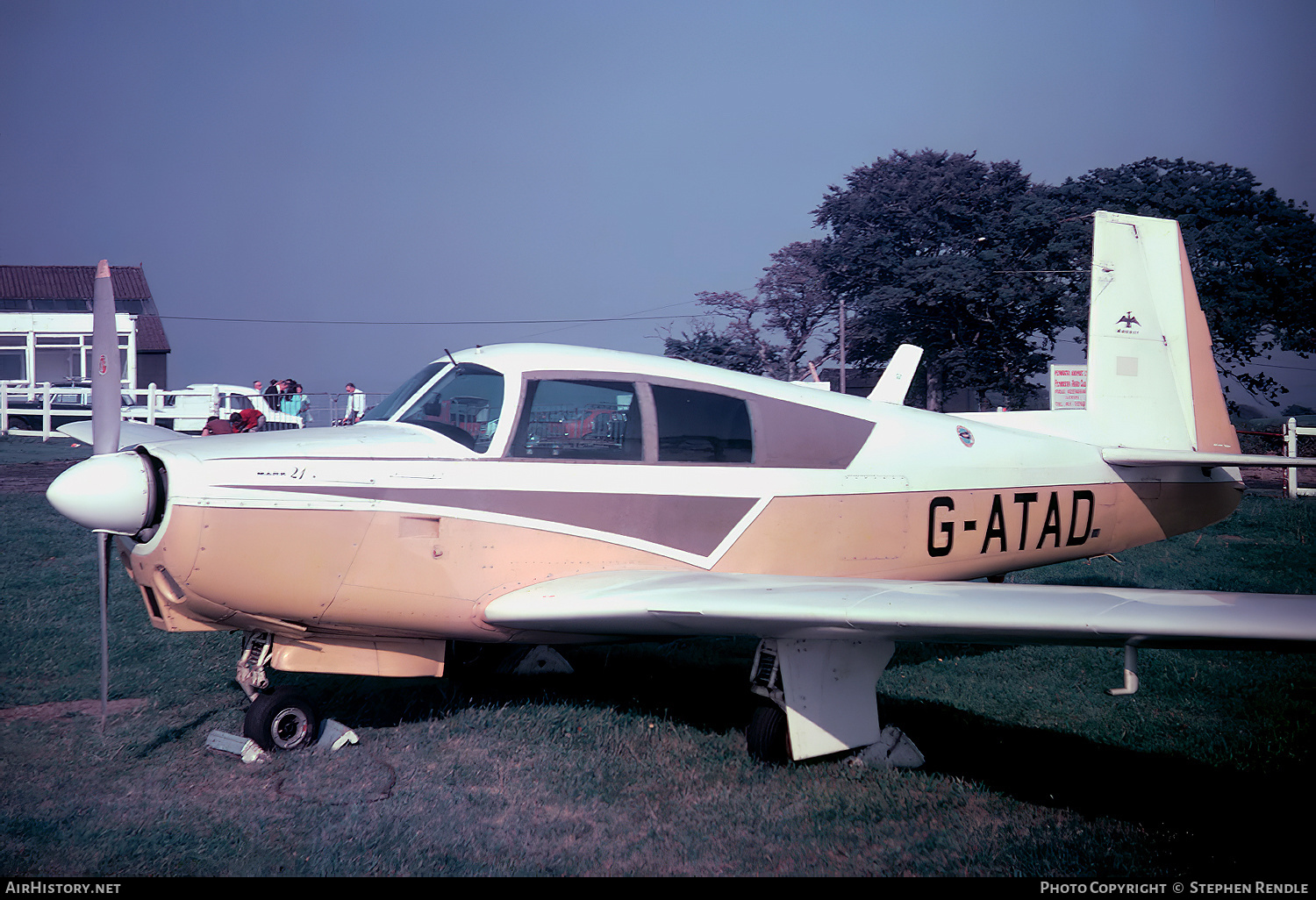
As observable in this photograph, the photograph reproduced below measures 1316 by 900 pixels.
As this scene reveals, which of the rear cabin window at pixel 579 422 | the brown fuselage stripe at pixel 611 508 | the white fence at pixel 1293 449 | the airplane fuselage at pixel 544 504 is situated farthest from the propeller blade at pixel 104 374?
the white fence at pixel 1293 449

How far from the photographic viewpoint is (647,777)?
4273 mm

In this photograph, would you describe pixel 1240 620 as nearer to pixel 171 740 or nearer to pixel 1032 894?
pixel 1032 894

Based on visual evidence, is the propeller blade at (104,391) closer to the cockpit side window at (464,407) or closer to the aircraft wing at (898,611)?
the cockpit side window at (464,407)

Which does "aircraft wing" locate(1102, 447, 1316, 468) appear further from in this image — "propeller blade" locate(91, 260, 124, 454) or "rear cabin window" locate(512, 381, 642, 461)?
"propeller blade" locate(91, 260, 124, 454)

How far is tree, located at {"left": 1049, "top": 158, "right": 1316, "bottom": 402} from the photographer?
30.5 m

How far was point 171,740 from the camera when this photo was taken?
182 inches

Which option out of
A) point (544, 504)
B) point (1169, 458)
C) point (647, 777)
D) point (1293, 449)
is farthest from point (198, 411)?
point (1293, 449)

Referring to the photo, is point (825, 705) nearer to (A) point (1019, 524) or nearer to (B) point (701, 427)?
(B) point (701, 427)

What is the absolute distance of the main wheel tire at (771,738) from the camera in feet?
14.8

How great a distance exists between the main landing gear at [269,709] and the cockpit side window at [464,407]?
1.44 metres

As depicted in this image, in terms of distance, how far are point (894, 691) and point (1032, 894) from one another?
2546mm

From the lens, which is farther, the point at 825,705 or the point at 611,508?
the point at 611,508

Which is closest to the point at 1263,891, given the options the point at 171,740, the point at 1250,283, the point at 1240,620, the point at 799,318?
the point at 1240,620

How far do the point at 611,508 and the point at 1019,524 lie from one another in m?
3.09
